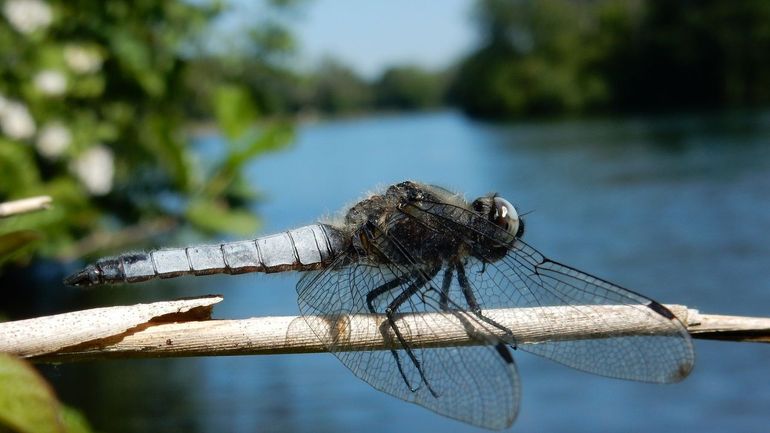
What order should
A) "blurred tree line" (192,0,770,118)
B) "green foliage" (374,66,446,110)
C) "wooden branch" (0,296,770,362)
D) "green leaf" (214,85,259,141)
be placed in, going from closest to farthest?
"wooden branch" (0,296,770,362) → "green leaf" (214,85,259,141) → "blurred tree line" (192,0,770,118) → "green foliage" (374,66,446,110)

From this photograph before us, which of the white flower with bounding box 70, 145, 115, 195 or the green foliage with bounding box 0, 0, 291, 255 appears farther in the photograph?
the white flower with bounding box 70, 145, 115, 195

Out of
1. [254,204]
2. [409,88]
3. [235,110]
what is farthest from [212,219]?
[409,88]

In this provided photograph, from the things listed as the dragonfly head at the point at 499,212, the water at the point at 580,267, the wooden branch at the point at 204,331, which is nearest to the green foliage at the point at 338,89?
the water at the point at 580,267

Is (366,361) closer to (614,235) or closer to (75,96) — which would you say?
(75,96)

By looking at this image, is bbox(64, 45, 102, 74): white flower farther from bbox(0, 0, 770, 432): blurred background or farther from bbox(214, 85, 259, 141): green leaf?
bbox(214, 85, 259, 141): green leaf

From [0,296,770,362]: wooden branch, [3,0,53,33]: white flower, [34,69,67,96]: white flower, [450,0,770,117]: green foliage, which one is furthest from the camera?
[450,0,770,117]: green foliage

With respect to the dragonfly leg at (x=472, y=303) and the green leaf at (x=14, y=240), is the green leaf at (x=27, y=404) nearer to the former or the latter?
the green leaf at (x=14, y=240)

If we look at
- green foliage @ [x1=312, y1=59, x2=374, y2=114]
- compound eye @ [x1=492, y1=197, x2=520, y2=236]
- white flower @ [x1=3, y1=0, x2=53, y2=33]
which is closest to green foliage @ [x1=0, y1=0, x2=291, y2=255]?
white flower @ [x1=3, y1=0, x2=53, y2=33]
